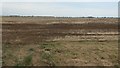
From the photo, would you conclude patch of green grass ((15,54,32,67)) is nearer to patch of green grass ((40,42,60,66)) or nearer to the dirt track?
patch of green grass ((40,42,60,66))

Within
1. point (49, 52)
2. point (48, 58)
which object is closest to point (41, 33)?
point (49, 52)

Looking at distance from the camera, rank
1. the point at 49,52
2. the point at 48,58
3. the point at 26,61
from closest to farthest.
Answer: the point at 26,61
the point at 48,58
the point at 49,52

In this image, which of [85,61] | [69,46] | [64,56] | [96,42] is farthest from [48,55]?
[96,42]

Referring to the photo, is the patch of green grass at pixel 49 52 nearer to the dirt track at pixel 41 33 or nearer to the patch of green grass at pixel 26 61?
the patch of green grass at pixel 26 61

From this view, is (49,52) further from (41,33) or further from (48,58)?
(41,33)

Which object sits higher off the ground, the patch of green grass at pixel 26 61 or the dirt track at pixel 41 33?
the patch of green grass at pixel 26 61

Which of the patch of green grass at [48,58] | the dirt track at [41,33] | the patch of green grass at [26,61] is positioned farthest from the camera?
the dirt track at [41,33]

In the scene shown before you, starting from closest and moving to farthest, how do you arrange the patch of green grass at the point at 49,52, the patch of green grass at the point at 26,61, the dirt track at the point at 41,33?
the patch of green grass at the point at 26,61, the patch of green grass at the point at 49,52, the dirt track at the point at 41,33

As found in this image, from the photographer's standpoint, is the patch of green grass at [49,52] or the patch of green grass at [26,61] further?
the patch of green grass at [49,52]

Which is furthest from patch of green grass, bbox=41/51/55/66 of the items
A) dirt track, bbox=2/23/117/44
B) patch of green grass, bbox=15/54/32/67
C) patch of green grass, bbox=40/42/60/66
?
dirt track, bbox=2/23/117/44

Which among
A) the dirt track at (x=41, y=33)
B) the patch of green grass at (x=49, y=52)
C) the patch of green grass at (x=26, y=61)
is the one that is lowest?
the dirt track at (x=41, y=33)

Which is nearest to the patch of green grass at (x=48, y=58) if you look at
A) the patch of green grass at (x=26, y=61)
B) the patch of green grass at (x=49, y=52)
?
the patch of green grass at (x=49, y=52)

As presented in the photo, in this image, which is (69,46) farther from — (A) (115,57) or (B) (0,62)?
(B) (0,62)

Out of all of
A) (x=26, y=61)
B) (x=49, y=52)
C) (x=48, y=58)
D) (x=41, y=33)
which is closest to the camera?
(x=26, y=61)
